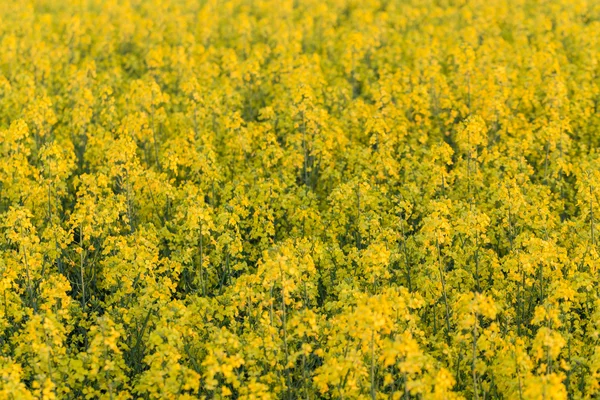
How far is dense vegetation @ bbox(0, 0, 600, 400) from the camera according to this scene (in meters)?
10.6

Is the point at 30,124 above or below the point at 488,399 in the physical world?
above

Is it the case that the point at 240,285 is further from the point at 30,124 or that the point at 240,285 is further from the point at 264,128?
the point at 30,124

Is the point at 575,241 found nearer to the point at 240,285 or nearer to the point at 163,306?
the point at 240,285

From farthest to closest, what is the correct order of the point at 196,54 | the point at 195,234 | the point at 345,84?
the point at 196,54 < the point at 345,84 < the point at 195,234

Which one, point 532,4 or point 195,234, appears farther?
point 532,4

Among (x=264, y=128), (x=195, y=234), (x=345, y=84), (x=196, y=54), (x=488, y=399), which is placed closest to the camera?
(x=488, y=399)

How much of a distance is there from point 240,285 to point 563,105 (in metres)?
10.2

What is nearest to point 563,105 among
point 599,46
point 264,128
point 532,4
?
point 599,46

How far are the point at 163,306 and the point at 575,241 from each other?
24.9 feet

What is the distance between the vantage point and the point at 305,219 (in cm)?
1478

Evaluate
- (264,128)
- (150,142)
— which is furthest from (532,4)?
(150,142)

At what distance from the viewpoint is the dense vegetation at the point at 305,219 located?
10570 millimetres

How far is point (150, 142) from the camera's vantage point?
17.5 metres

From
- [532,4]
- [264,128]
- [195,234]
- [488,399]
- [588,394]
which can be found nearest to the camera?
[588,394]
